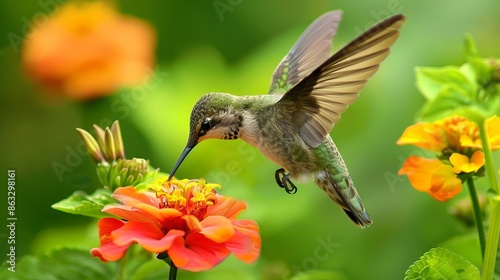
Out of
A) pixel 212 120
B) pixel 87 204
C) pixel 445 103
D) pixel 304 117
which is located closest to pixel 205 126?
pixel 212 120

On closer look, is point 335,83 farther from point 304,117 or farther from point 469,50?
point 469,50

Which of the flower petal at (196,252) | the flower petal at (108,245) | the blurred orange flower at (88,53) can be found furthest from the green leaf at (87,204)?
the blurred orange flower at (88,53)

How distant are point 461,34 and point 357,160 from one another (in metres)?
0.56

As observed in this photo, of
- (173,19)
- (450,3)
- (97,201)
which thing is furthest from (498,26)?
(97,201)

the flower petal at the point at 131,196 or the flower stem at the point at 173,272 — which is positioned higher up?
the flower petal at the point at 131,196

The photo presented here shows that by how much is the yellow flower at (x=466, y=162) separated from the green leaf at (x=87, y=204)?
47 centimetres

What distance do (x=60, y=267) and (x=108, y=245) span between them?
234 mm

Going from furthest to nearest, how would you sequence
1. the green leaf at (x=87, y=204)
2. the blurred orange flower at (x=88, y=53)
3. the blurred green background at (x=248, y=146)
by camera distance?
the blurred orange flower at (x=88, y=53)
the blurred green background at (x=248, y=146)
the green leaf at (x=87, y=204)

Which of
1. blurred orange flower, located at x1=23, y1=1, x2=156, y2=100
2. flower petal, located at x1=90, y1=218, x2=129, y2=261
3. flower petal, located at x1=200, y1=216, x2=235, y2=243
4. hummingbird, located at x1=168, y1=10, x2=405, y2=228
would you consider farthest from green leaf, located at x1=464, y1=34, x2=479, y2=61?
blurred orange flower, located at x1=23, y1=1, x2=156, y2=100

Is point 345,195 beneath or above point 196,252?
beneath

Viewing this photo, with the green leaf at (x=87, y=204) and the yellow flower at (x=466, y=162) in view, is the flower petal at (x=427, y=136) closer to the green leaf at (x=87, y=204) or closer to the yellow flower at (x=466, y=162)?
the yellow flower at (x=466, y=162)

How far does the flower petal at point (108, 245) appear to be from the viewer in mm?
988

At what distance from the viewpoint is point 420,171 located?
3.92ft

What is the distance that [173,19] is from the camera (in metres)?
2.75
